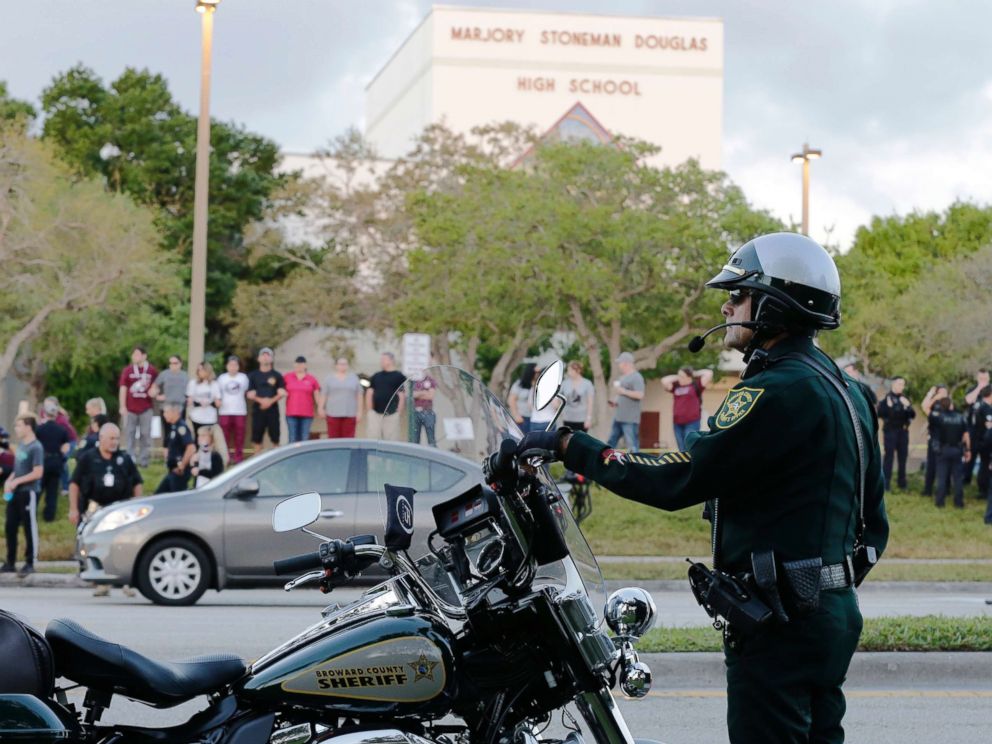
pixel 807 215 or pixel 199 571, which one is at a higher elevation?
pixel 807 215

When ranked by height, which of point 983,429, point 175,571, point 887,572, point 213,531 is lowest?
point 887,572

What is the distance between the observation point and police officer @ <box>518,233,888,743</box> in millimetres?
3652

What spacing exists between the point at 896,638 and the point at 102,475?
9.77 meters

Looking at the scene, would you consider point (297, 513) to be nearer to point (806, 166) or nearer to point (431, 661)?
point (431, 661)

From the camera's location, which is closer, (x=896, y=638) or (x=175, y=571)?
(x=896, y=638)

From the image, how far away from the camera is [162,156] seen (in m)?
56.8

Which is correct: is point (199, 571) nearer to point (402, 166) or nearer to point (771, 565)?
point (771, 565)

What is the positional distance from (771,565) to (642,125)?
84.6m

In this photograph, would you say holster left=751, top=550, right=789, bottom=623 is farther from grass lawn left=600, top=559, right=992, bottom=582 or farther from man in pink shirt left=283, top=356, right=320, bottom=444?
man in pink shirt left=283, top=356, right=320, bottom=444

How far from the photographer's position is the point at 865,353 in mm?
51000

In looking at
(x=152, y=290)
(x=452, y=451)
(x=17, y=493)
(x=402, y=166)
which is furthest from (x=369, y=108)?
(x=452, y=451)

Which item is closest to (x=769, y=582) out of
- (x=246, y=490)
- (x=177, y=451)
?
(x=246, y=490)

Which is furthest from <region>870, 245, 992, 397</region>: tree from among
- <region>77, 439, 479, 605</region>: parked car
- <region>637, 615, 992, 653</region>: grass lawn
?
<region>637, 615, 992, 653</region>: grass lawn

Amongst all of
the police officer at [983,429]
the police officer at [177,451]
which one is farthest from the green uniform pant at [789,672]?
the police officer at [983,429]
